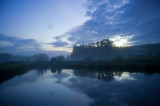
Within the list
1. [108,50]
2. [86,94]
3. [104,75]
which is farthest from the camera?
[108,50]

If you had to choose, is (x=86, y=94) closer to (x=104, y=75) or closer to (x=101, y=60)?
(x=104, y=75)

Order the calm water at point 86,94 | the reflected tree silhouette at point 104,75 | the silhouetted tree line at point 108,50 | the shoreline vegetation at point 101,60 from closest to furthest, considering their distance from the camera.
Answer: the calm water at point 86,94 → the reflected tree silhouette at point 104,75 → the shoreline vegetation at point 101,60 → the silhouetted tree line at point 108,50

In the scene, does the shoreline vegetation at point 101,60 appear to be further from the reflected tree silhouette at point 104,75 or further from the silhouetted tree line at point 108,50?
the reflected tree silhouette at point 104,75

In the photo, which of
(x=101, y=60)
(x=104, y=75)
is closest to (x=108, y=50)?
(x=101, y=60)

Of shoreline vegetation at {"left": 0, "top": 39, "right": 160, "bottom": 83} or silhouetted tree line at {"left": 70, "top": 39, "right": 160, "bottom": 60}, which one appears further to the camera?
silhouetted tree line at {"left": 70, "top": 39, "right": 160, "bottom": 60}

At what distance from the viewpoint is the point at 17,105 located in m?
6.15

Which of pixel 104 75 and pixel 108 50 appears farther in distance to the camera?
pixel 108 50

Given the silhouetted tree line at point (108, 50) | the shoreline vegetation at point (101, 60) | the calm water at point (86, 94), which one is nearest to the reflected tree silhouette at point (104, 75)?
the calm water at point (86, 94)

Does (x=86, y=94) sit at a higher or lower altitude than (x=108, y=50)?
lower

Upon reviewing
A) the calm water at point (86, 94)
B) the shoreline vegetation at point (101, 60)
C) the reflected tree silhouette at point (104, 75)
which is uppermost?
the shoreline vegetation at point (101, 60)

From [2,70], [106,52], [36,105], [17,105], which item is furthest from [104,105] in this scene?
[106,52]

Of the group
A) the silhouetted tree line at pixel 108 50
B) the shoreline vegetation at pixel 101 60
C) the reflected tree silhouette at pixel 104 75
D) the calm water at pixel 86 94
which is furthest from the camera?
the silhouetted tree line at pixel 108 50

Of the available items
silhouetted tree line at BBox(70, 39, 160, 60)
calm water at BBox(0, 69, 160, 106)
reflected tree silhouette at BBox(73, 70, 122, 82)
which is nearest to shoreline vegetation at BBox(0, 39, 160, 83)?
silhouetted tree line at BBox(70, 39, 160, 60)

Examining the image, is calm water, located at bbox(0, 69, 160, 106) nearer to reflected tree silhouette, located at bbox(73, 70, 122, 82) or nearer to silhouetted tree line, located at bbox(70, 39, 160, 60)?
reflected tree silhouette, located at bbox(73, 70, 122, 82)
